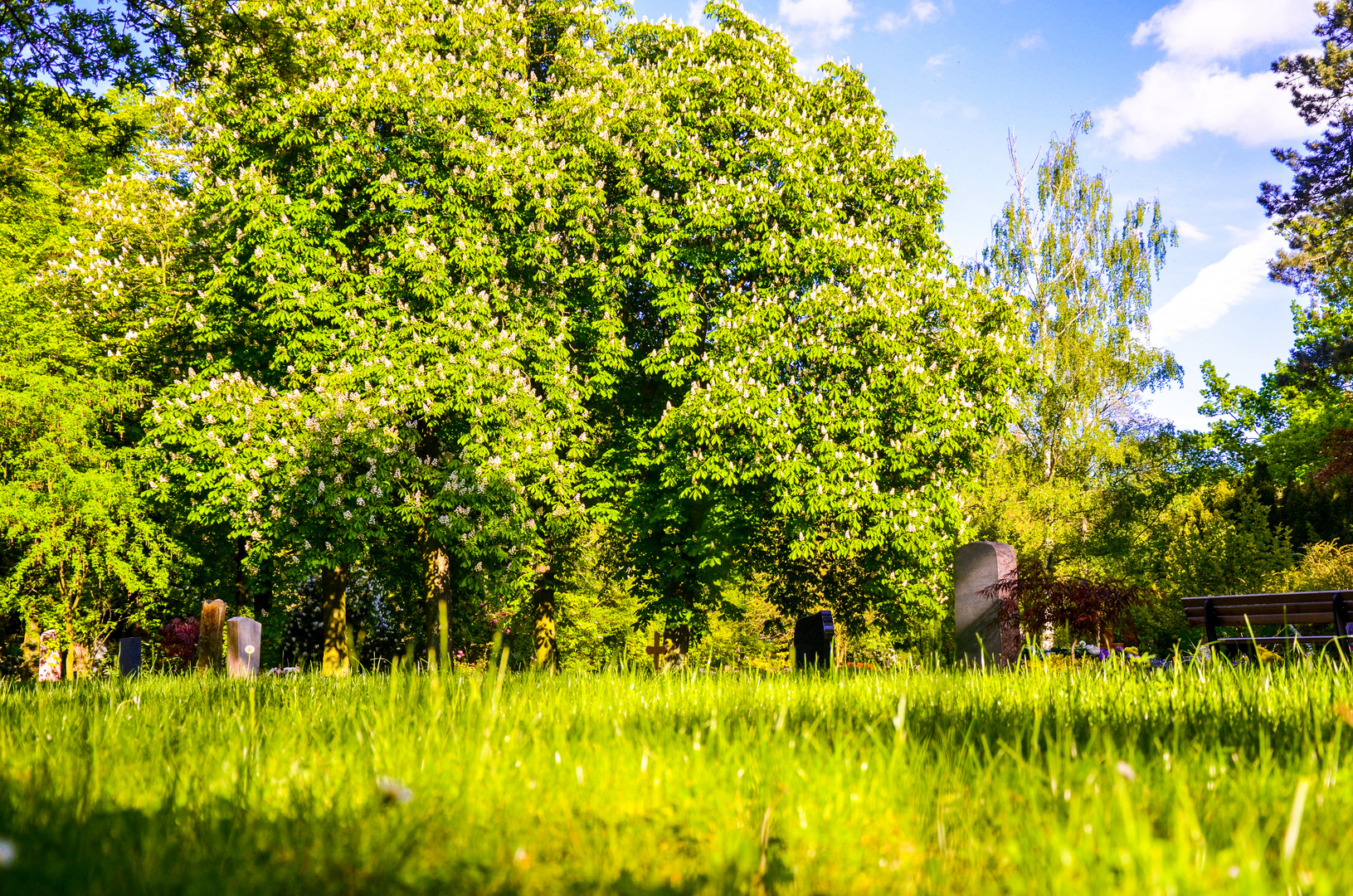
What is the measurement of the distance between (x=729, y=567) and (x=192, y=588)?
1412 centimetres

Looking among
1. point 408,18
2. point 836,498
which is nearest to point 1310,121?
point 836,498

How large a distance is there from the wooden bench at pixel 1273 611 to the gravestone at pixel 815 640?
4053 mm

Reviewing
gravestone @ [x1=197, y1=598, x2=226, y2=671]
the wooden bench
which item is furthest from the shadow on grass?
gravestone @ [x1=197, y1=598, x2=226, y2=671]

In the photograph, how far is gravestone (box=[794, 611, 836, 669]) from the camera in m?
8.66

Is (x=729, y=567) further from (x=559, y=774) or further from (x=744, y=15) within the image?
(x=559, y=774)

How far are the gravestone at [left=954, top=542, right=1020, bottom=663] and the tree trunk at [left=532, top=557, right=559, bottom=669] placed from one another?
1067 cm

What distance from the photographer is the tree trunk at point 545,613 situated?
59.9ft

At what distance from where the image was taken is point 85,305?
59.5 feet

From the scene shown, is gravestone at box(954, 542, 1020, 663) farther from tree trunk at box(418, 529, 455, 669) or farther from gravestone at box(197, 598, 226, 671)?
tree trunk at box(418, 529, 455, 669)

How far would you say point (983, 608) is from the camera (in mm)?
8664

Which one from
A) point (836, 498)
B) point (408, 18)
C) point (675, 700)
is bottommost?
point (675, 700)

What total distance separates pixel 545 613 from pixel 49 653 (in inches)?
421

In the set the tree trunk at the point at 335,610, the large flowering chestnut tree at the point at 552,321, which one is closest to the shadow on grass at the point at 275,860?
the large flowering chestnut tree at the point at 552,321

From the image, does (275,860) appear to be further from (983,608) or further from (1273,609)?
(1273,609)
